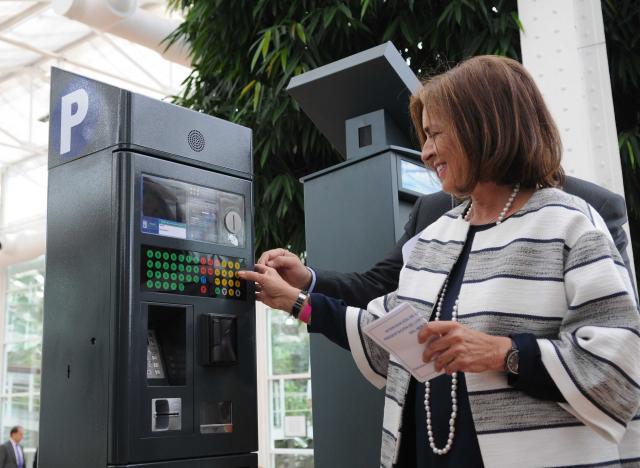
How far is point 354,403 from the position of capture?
2.21 metres

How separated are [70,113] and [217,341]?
0.59 metres

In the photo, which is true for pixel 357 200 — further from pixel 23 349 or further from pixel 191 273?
pixel 23 349

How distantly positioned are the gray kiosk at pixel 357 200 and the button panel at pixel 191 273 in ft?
1.95

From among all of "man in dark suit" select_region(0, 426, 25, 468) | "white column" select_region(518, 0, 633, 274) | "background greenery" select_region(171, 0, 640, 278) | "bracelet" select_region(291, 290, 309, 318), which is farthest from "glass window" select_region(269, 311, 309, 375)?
"bracelet" select_region(291, 290, 309, 318)

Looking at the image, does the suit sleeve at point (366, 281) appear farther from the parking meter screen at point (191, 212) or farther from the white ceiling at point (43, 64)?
the white ceiling at point (43, 64)

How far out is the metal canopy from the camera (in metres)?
2.23

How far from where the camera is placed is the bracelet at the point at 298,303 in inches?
64.1

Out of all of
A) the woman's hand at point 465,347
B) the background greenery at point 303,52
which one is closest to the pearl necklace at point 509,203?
the woman's hand at point 465,347

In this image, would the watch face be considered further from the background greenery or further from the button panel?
the background greenery

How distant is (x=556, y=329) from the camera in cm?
124

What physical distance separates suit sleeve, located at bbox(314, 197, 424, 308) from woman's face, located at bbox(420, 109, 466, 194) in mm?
533

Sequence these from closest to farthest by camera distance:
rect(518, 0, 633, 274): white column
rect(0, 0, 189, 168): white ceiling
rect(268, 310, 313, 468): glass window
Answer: rect(518, 0, 633, 274): white column → rect(268, 310, 313, 468): glass window → rect(0, 0, 189, 168): white ceiling

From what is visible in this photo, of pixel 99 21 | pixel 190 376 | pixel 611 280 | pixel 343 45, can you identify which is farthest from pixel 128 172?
pixel 99 21

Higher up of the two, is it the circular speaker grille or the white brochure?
the circular speaker grille
